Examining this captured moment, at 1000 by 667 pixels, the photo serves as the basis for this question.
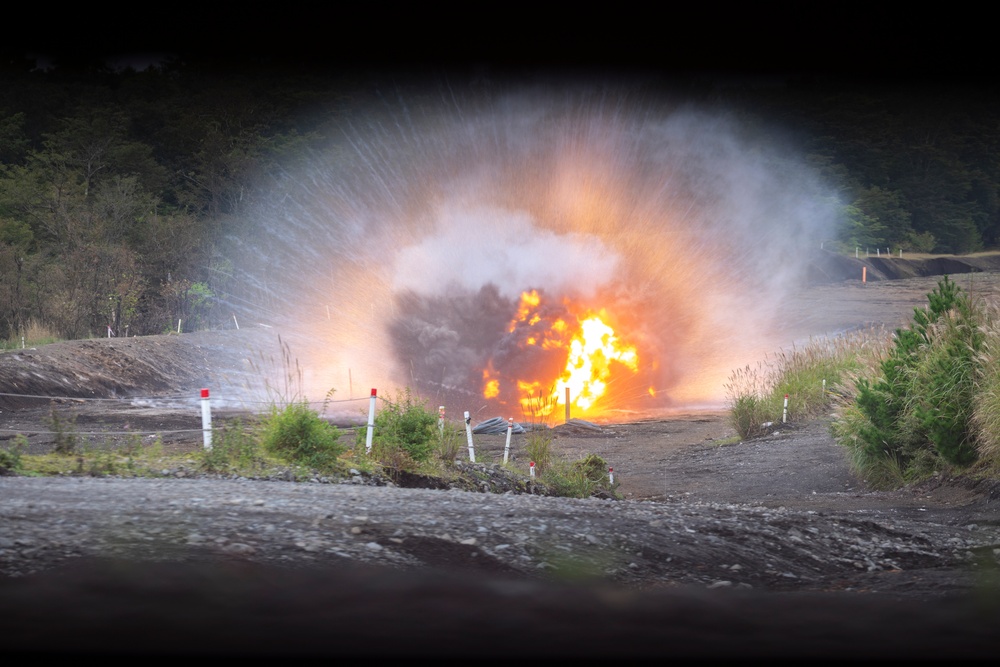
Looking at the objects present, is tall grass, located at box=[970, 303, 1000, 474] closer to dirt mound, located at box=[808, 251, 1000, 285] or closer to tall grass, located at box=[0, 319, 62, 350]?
tall grass, located at box=[0, 319, 62, 350]

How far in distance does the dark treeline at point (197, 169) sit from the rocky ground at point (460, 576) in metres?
33.0

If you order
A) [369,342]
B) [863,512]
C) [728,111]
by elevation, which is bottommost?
[863,512]

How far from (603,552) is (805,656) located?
9.05 ft

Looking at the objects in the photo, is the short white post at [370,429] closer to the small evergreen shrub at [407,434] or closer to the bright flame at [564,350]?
the small evergreen shrub at [407,434]

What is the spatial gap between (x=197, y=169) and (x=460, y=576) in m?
55.8

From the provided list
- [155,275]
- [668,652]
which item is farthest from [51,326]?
[668,652]

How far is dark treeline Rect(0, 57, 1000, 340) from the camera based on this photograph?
42.2 m

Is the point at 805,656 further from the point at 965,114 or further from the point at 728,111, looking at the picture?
the point at 965,114

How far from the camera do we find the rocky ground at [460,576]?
445 centimetres

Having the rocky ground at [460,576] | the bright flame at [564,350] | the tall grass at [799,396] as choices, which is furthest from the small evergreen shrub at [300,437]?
the bright flame at [564,350]

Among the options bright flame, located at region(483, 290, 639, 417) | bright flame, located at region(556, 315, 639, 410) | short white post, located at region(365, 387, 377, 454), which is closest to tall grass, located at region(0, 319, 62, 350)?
bright flame, located at region(483, 290, 639, 417)

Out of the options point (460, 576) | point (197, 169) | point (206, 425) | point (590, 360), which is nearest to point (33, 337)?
point (590, 360)

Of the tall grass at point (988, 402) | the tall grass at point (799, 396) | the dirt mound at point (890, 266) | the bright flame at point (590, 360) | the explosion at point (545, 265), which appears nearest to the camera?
the tall grass at point (988, 402)

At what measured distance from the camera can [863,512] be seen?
1222 cm
